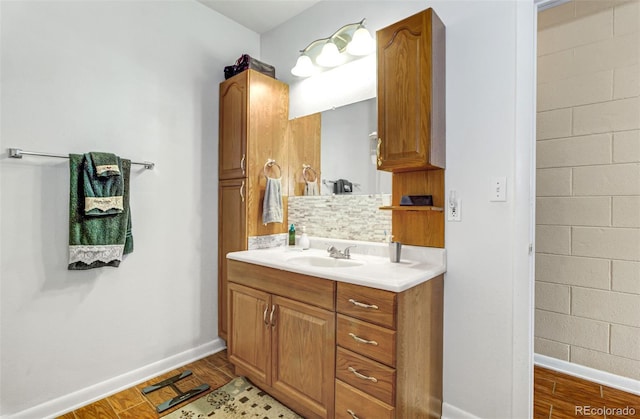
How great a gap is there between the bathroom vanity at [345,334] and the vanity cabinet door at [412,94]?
0.59 m

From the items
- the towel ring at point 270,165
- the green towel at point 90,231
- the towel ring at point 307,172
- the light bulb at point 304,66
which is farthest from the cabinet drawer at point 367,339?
the light bulb at point 304,66

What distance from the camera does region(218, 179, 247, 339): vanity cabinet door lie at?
2279 mm

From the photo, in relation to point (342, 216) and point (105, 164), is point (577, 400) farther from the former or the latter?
point (105, 164)

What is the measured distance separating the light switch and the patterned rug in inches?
60.5

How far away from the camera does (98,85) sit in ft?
6.17

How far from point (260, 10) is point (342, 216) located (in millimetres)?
1725

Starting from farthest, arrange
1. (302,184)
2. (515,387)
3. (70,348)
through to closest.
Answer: (302,184), (70,348), (515,387)

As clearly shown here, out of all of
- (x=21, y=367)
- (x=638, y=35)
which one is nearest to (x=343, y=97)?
(x=638, y=35)

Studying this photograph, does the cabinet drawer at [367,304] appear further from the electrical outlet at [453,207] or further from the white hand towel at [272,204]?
the white hand towel at [272,204]

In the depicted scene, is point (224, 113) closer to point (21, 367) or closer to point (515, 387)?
point (21, 367)

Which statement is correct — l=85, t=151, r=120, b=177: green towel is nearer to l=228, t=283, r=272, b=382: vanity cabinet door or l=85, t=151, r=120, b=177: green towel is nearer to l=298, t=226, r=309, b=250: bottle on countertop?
l=228, t=283, r=272, b=382: vanity cabinet door

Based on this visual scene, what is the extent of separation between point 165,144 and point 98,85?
1.62ft

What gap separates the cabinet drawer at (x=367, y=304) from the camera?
129 centimetres

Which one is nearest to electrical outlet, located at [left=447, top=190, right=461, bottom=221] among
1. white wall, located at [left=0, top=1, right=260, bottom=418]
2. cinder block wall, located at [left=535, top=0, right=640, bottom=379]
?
cinder block wall, located at [left=535, top=0, right=640, bottom=379]
